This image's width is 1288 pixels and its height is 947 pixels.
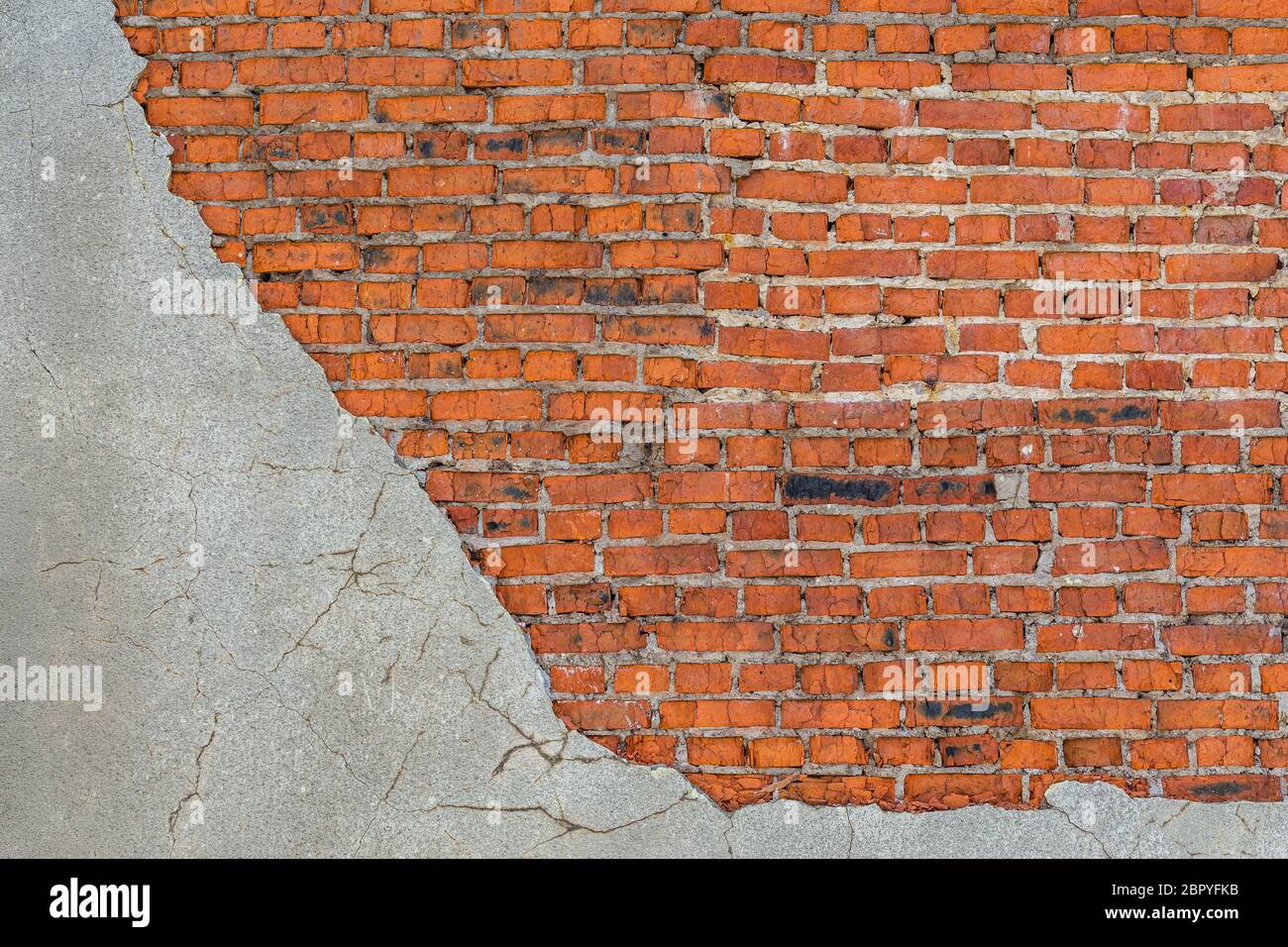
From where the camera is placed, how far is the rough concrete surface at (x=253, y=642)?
6.84 ft

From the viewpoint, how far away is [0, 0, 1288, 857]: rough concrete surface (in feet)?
6.84

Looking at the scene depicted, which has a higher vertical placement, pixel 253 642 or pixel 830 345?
pixel 830 345

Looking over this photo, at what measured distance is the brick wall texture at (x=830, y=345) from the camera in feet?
6.90

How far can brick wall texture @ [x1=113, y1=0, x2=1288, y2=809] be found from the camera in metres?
2.10

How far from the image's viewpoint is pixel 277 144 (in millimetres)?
2174

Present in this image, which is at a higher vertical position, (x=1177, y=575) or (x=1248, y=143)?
(x=1248, y=143)

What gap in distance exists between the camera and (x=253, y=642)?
2107 millimetres

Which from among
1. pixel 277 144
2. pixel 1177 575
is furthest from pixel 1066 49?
pixel 277 144

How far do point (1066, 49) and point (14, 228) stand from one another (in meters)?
2.58

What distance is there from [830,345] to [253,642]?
1544 mm

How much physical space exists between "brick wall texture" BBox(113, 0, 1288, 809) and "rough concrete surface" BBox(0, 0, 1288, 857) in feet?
0.33

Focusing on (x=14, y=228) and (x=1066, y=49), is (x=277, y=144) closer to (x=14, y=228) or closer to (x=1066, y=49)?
(x=14, y=228)

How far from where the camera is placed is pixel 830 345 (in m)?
2.14

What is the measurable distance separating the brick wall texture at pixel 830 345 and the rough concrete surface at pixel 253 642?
100mm
